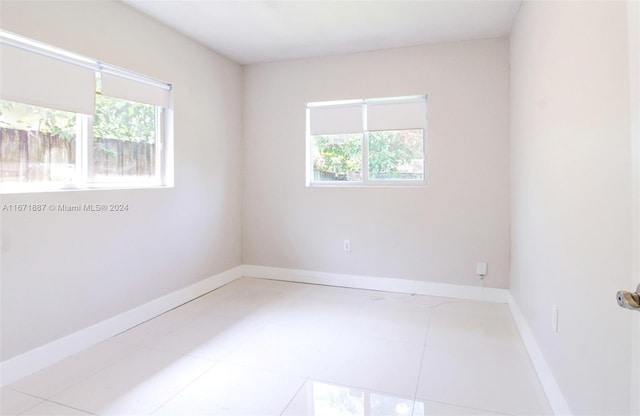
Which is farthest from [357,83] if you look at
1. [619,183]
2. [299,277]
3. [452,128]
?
[619,183]

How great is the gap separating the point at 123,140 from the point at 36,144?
2.20 ft

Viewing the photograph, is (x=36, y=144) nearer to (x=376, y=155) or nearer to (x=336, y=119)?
(x=336, y=119)

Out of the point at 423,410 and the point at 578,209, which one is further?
the point at 423,410

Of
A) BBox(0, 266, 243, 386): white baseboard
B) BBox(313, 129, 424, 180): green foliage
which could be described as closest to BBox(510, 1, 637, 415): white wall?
BBox(313, 129, 424, 180): green foliage

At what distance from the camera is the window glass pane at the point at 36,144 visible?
7.00ft

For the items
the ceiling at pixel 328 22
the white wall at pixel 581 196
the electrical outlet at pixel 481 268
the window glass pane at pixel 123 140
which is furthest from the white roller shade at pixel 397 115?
the window glass pane at pixel 123 140

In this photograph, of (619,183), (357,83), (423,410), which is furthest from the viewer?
(357,83)

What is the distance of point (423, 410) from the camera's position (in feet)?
5.86

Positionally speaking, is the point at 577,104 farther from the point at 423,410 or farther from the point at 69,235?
the point at 69,235

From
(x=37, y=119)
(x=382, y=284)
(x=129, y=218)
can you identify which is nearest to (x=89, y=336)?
(x=129, y=218)

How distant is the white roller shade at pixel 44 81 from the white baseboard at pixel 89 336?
60.9 inches

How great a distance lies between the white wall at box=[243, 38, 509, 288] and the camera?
3.42 metres

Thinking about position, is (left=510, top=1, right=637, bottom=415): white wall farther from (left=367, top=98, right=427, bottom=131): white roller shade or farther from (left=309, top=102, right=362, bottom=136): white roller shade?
(left=309, top=102, right=362, bottom=136): white roller shade

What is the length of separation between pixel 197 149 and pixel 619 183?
11.0ft
